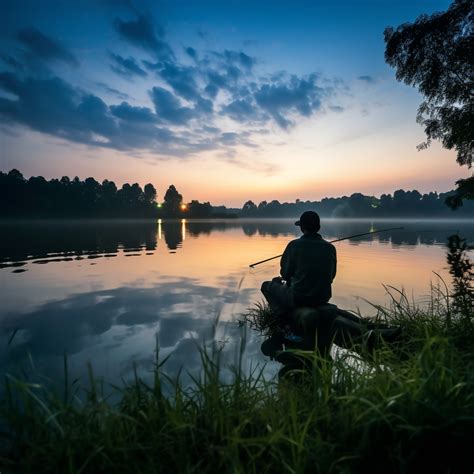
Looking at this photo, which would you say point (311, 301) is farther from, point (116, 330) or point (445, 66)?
point (445, 66)

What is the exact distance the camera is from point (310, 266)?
19.0 feet

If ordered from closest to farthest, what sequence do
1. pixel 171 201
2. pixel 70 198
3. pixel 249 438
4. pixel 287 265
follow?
pixel 249 438, pixel 287 265, pixel 70 198, pixel 171 201

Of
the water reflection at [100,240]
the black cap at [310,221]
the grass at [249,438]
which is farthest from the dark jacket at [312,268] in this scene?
the grass at [249,438]

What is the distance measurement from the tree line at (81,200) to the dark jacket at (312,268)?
141 meters

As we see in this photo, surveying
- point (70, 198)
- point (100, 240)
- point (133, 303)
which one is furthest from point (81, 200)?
point (133, 303)

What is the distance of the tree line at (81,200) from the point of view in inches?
4638

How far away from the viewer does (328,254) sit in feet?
19.0

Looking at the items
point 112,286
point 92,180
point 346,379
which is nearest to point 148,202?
point 92,180

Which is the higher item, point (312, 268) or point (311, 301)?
point (312, 268)

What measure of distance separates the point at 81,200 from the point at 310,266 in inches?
5908

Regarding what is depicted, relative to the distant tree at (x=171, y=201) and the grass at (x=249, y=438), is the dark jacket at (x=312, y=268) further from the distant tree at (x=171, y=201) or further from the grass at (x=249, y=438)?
the distant tree at (x=171, y=201)

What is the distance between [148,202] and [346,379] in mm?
170470

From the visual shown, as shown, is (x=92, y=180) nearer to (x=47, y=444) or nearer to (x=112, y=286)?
(x=112, y=286)

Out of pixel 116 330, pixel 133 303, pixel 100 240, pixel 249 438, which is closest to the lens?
pixel 249 438
